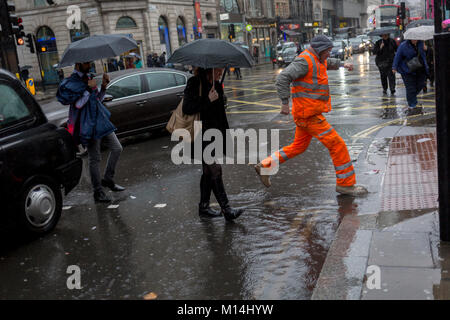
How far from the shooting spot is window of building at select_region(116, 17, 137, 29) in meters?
38.7

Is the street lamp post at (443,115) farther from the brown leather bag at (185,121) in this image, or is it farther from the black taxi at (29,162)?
the black taxi at (29,162)

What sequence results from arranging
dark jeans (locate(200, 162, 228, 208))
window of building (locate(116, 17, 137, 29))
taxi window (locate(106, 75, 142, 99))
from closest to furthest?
1. dark jeans (locate(200, 162, 228, 208))
2. taxi window (locate(106, 75, 142, 99))
3. window of building (locate(116, 17, 137, 29))

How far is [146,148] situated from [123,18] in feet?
103

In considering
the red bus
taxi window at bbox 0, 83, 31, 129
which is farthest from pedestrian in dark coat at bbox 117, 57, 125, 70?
taxi window at bbox 0, 83, 31, 129

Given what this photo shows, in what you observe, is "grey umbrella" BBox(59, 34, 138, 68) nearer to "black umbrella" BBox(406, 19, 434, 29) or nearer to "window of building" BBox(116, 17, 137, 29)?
"black umbrella" BBox(406, 19, 434, 29)

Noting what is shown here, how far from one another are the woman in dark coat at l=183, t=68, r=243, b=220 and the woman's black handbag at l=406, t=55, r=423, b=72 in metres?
7.17

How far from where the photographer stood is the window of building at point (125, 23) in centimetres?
3872

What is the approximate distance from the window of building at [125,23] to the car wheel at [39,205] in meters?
35.4

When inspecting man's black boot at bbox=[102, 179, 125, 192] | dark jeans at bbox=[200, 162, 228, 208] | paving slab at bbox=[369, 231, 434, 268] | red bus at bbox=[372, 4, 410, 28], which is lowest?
paving slab at bbox=[369, 231, 434, 268]

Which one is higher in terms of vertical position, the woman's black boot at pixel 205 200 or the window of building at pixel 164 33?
the window of building at pixel 164 33

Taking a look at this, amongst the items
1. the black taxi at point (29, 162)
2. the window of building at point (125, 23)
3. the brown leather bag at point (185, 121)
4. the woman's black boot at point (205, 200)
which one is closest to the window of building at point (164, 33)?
the window of building at point (125, 23)

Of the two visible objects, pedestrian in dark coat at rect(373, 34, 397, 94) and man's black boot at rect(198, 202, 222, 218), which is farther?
pedestrian in dark coat at rect(373, 34, 397, 94)
